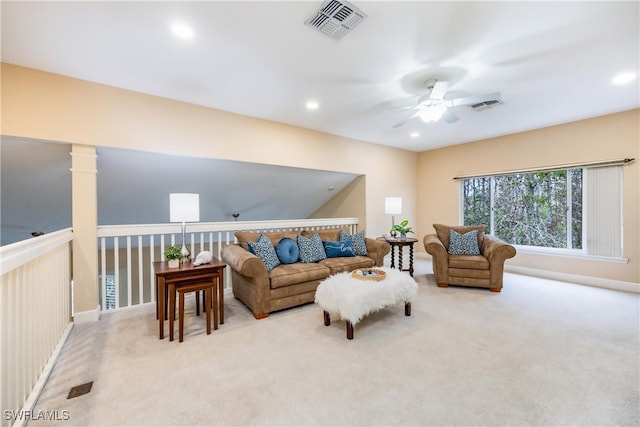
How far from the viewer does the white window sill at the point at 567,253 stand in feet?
12.7

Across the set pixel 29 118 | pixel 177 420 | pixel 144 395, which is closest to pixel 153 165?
pixel 29 118

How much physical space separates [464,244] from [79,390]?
14.9 feet

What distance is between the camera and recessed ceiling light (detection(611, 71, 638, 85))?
2729 mm

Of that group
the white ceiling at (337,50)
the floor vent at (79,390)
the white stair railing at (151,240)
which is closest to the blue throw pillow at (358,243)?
the white stair railing at (151,240)

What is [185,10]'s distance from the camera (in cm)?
182

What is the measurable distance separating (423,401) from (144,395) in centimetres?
178

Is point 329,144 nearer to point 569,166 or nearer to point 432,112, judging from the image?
point 432,112

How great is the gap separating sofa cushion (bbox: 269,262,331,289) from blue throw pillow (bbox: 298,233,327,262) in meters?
0.14

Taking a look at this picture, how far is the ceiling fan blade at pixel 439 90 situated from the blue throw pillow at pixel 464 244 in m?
2.37

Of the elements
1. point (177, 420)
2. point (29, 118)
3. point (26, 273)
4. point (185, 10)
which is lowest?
point (177, 420)

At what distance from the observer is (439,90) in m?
2.57

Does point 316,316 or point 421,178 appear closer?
point 316,316

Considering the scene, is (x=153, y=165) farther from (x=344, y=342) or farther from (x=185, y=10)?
(x=344, y=342)

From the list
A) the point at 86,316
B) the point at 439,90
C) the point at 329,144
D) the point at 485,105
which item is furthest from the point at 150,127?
the point at 485,105
